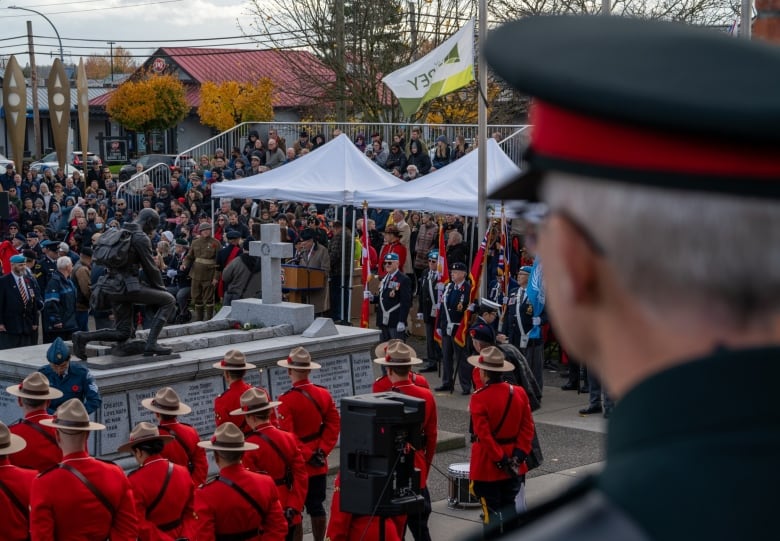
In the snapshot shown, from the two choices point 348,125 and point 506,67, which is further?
point 348,125

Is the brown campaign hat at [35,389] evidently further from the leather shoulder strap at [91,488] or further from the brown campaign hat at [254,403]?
the leather shoulder strap at [91,488]

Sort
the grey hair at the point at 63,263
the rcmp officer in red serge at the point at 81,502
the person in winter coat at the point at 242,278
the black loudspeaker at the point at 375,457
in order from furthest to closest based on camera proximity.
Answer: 1. the person in winter coat at the point at 242,278
2. the grey hair at the point at 63,263
3. the black loudspeaker at the point at 375,457
4. the rcmp officer in red serge at the point at 81,502

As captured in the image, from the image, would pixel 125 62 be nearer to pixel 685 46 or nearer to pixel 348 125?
pixel 348 125

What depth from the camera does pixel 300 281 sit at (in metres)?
19.1

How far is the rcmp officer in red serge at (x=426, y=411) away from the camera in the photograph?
9047mm

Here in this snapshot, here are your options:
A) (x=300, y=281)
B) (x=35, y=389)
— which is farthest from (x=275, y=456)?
(x=300, y=281)

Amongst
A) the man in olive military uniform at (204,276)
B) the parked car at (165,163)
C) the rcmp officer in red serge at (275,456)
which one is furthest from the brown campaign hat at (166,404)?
the parked car at (165,163)

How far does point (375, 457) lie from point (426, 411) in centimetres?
159

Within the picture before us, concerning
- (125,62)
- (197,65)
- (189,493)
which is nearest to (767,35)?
(189,493)

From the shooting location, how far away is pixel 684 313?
94cm

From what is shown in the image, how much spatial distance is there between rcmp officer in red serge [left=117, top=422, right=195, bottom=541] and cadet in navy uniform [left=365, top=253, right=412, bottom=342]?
949 centimetres

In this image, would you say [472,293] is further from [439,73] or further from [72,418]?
[72,418]

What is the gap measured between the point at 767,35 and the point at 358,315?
16886 mm

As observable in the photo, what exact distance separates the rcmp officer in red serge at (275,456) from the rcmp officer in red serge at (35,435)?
1362 millimetres
